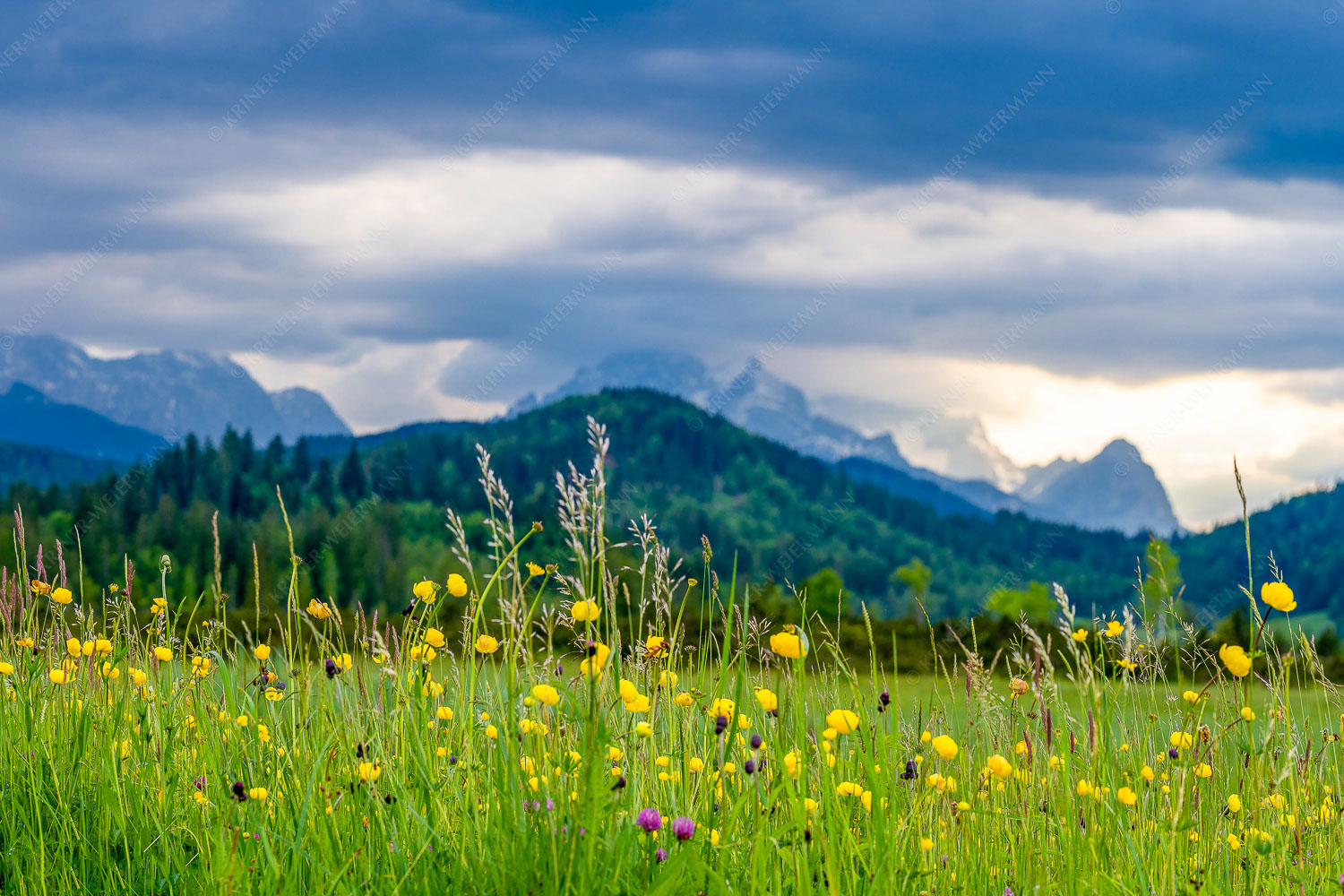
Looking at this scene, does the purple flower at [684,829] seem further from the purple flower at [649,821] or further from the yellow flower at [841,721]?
the yellow flower at [841,721]

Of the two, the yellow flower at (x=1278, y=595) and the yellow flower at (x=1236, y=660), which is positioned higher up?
the yellow flower at (x=1278, y=595)

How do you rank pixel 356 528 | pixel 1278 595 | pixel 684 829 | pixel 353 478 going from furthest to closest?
pixel 353 478
pixel 356 528
pixel 1278 595
pixel 684 829

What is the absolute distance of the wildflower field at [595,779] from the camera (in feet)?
8.29

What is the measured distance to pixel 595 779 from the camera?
237 centimetres

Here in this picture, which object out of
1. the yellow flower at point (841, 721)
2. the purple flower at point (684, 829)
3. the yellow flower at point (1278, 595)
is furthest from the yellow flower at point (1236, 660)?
the purple flower at point (684, 829)

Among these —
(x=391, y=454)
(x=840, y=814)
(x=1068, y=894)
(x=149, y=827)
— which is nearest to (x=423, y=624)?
(x=149, y=827)

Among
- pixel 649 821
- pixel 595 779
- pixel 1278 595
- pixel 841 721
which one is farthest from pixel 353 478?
pixel 1278 595

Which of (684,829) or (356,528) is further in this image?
(356,528)

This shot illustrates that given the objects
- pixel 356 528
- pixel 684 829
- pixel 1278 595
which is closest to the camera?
pixel 684 829

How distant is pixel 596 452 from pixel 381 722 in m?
2.30

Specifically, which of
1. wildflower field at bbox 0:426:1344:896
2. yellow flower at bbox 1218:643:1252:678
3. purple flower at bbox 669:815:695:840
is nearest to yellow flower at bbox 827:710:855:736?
wildflower field at bbox 0:426:1344:896

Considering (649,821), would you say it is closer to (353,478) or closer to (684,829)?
(684,829)

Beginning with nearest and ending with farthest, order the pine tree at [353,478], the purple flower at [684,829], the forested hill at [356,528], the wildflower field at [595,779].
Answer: the purple flower at [684,829], the wildflower field at [595,779], the forested hill at [356,528], the pine tree at [353,478]

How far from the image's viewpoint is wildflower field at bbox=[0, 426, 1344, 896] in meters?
2.53
